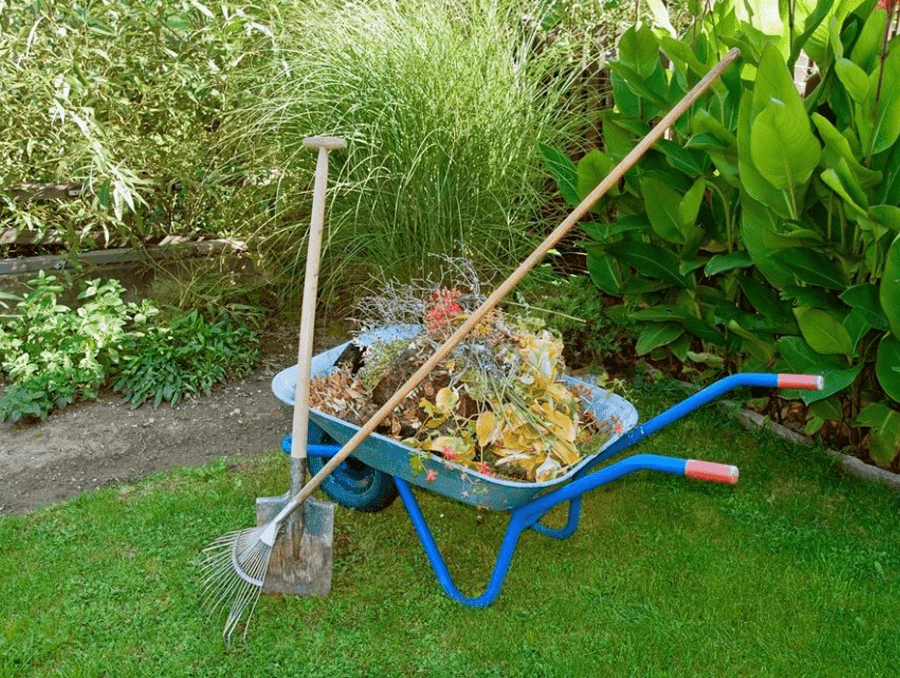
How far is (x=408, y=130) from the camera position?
3730 mm

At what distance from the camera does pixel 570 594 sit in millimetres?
2586

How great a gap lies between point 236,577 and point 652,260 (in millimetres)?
1951

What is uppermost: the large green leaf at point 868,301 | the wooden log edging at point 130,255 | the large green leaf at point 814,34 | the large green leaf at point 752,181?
the large green leaf at point 814,34

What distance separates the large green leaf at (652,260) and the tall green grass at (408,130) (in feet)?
1.68

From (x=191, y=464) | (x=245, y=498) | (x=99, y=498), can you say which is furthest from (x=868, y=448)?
(x=99, y=498)

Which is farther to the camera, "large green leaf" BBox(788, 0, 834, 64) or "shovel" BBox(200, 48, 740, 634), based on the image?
"large green leaf" BBox(788, 0, 834, 64)

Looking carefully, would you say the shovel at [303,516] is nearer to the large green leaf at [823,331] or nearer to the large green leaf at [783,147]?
the large green leaf at [783,147]

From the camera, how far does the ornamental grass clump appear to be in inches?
94.4

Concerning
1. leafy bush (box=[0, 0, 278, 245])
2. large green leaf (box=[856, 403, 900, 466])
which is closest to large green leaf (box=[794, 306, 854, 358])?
large green leaf (box=[856, 403, 900, 466])

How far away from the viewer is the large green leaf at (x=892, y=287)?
2584 mm

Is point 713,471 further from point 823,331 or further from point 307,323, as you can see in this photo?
point 823,331

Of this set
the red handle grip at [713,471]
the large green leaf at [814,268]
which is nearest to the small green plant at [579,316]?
the large green leaf at [814,268]

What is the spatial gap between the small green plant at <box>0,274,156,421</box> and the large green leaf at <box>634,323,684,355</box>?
218 cm

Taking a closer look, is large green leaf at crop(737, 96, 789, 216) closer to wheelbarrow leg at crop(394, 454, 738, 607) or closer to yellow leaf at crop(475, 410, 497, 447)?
wheelbarrow leg at crop(394, 454, 738, 607)
